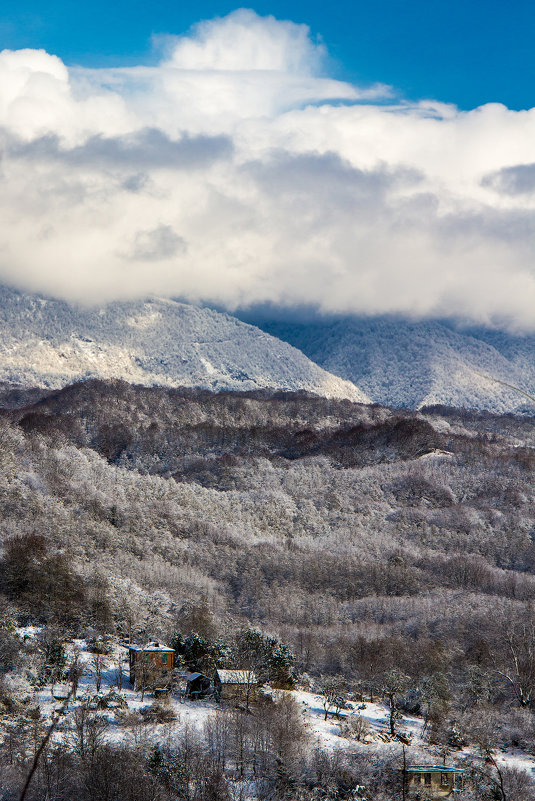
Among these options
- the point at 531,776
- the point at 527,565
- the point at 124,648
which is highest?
the point at 527,565

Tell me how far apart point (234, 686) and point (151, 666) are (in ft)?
27.8

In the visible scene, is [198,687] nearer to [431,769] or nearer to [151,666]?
[151,666]

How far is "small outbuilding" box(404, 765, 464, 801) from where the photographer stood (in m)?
63.1

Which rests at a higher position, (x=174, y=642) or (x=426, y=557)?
(x=426, y=557)

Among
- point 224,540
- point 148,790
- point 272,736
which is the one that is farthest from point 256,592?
point 148,790

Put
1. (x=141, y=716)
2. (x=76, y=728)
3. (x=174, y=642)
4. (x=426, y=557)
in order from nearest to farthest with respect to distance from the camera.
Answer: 1. (x=76, y=728)
2. (x=141, y=716)
3. (x=174, y=642)
4. (x=426, y=557)

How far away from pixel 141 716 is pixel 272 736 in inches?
453

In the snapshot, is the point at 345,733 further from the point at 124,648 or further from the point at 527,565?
the point at 527,565

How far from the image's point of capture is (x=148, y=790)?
2185 inches

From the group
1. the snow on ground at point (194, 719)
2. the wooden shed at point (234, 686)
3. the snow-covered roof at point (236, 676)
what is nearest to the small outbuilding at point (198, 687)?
the wooden shed at point (234, 686)

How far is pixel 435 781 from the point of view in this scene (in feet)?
212

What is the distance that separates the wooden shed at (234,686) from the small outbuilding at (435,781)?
59.5 ft

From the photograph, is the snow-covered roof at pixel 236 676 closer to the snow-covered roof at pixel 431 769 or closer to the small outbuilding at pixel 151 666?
the small outbuilding at pixel 151 666

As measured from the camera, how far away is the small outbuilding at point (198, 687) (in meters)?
80.8
